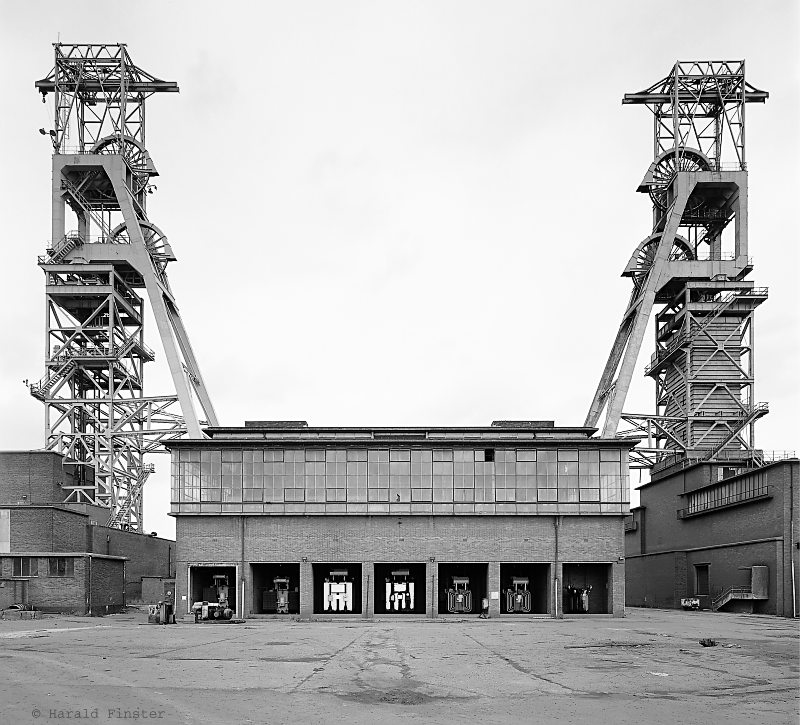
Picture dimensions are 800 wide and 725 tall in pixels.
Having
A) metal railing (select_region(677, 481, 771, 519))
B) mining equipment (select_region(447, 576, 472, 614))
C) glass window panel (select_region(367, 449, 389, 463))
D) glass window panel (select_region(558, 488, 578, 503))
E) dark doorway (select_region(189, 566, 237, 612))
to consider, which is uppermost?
glass window panel (select_region(367, 449, 389, 463))

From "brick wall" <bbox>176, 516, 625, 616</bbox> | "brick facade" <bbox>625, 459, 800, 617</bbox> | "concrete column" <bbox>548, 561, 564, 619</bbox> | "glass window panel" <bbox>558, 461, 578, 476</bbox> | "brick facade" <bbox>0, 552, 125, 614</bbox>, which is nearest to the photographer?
"concrete column" <bbox>548, 561, 564, 619</bbox>

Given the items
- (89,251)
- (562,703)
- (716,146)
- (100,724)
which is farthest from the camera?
(716,146)

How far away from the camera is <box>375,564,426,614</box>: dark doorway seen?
5209cm

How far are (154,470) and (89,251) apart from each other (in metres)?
18.7

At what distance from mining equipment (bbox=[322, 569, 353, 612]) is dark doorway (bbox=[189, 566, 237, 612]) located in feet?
17.2

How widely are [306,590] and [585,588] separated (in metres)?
16.1

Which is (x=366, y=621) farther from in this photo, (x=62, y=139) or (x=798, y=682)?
(x=62, y=139)

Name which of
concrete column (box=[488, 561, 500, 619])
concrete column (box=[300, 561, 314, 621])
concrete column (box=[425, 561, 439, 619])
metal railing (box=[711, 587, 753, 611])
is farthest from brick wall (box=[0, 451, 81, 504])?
metal railing (box=[711, 587, 753, 611])

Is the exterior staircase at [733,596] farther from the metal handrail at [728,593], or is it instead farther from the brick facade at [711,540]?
the brick facade at [711,540]

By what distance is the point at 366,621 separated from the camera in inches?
1838

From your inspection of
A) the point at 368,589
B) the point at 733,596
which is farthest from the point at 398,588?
the point at 733,596

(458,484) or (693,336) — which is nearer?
(458,484)

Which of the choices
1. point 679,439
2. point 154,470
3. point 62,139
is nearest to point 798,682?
point 679,439

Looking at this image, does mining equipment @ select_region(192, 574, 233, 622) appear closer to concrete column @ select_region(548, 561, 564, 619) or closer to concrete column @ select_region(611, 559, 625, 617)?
concrete column @ select_region(548, 561, 564, 619)
